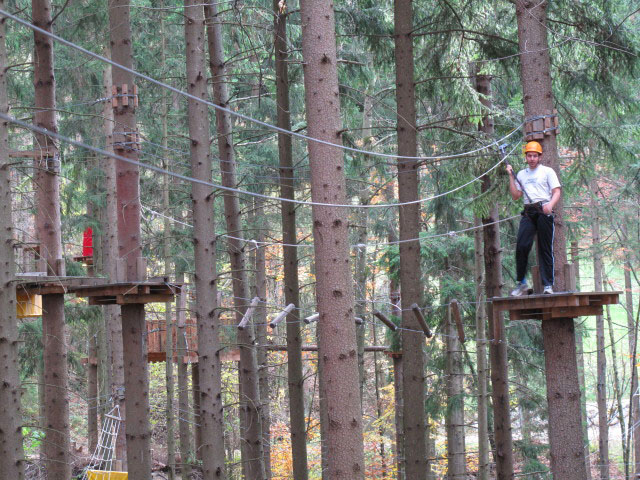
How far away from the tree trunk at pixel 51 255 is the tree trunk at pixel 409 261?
4.51 meters

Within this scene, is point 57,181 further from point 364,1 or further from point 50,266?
point 364,1

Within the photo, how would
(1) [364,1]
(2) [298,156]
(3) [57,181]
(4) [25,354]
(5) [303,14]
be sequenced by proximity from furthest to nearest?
(2) [298,156] < (4) [25,354] < (1) [364,1] < (3) [57,181] < (5) [303,14]

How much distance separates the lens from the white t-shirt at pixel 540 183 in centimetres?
725

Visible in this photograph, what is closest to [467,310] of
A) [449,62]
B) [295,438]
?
[295,438]

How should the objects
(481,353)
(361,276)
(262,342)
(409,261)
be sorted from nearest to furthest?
1. (409,261)
2. (481,353)
3. (262,342)
4. (361,276)

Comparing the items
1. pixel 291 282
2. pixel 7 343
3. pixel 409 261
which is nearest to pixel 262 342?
pixel 291 282

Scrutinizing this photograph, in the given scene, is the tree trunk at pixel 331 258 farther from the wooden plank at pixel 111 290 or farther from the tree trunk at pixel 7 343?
the tree trunk at pixel 7 343

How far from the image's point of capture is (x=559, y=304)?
272 inches

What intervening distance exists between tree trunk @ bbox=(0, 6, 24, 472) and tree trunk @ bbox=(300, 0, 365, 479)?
3.19 metres

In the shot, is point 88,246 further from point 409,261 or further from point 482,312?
point 482,312

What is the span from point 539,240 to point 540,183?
0.56 meters

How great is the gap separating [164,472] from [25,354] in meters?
6.54

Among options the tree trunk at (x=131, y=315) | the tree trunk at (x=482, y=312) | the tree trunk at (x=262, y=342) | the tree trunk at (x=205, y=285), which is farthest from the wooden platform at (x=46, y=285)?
the tree trunk at (x=482, y=312)

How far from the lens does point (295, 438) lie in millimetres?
11477
